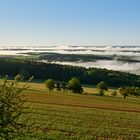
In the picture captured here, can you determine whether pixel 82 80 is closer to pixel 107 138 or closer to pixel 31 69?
pixel 31 69

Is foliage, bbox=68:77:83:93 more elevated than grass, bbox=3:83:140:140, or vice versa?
grass, bbox=3:83:140:140

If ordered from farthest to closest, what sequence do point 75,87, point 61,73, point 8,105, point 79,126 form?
1. point 61,73
2. point 75,87
3. point 79,126
4. point 8,105

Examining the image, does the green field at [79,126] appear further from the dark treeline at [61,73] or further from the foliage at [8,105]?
the dark treeline at [61,73]

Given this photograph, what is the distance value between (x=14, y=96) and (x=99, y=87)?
11958cm

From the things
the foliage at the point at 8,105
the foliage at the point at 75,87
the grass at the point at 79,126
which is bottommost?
the foliage at the point at 75,87

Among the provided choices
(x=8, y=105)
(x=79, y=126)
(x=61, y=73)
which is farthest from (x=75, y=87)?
(x=8, y=105)

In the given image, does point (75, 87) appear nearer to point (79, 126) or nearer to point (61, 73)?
point (61, 73)

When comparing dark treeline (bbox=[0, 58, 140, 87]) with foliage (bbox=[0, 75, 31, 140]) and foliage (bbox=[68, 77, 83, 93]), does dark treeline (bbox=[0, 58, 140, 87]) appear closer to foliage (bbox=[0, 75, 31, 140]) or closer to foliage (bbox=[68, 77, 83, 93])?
foliage (bbox=[68, 77, 83, 93])

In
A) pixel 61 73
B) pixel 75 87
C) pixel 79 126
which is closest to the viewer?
pixel 79 126

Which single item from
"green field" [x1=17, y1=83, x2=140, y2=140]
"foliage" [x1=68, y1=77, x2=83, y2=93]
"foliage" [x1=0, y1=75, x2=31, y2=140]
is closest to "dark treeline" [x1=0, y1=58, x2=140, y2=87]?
"foliage" [x1=68, y1=77, x2=83, y2=93]

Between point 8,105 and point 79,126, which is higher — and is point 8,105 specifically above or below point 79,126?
above

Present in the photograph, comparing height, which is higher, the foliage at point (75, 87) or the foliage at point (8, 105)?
the foliage at point (8, 105)

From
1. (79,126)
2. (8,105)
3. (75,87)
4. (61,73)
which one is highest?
(8,105)

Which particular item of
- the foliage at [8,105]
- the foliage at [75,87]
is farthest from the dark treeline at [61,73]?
the foliage at [8,105]
